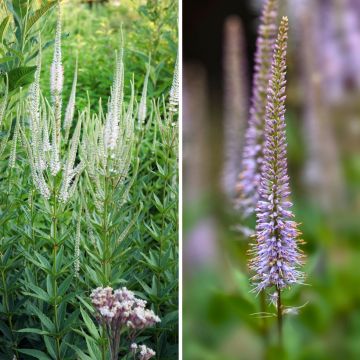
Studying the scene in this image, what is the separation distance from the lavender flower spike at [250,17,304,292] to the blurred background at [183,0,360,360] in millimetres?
79

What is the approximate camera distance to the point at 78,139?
2.90 metres

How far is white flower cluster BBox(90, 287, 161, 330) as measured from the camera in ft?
9.03

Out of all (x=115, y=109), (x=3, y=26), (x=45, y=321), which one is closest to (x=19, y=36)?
(x=3, y=26)

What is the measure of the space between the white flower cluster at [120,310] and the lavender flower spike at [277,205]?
1.43ft

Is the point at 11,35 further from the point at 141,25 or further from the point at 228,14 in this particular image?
the point at 228,14

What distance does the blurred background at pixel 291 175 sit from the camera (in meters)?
2.56

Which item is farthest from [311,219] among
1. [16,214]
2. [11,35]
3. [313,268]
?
[11,35]

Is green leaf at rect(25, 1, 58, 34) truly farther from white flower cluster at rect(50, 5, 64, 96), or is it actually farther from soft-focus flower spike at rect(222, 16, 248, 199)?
soft-focus flower spike at rect(222, 16, 248, 199)

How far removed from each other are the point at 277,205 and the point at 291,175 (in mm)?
156

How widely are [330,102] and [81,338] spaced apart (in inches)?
49.9

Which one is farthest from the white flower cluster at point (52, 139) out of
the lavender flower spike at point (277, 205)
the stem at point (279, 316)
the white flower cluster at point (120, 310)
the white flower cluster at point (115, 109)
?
the stem at point (279, 316)

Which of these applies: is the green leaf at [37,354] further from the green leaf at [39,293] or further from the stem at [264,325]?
the stem at [264,325]

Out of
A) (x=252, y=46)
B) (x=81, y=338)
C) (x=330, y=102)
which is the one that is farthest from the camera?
(x=81, y=338)

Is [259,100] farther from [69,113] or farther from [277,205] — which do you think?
[69,113]
